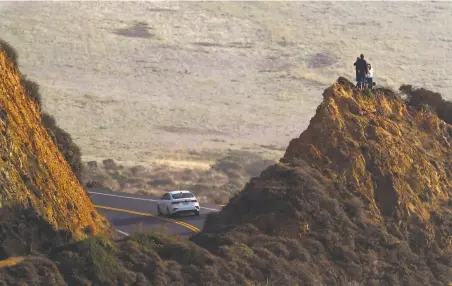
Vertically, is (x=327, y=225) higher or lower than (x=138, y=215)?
higher

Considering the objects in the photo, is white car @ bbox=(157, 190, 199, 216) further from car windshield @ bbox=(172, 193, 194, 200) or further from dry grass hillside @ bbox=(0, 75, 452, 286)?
dry grass hillside @ bbox=(0, 75, 452, 286)

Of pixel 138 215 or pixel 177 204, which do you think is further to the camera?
pixel 138 215

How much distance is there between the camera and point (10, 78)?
24469 mm

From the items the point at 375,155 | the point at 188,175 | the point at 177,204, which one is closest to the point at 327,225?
the point at 375,155

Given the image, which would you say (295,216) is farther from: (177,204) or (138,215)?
(138,215)

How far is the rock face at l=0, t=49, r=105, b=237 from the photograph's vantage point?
72.5 feet

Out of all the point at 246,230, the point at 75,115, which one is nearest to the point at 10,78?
the point at 246,230

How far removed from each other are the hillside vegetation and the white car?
12.0 m

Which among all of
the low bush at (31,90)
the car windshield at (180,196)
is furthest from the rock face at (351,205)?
the car windshield at (180,196)

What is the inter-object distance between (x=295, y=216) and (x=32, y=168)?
17.0 feet

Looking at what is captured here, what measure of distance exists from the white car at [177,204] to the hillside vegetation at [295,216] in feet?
39.3

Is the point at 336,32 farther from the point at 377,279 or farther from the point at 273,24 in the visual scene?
the point at 377,279

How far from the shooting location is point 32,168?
2314 centimetres

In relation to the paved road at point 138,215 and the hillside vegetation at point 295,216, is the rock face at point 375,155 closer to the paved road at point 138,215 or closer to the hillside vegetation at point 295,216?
the hillside vegetation at point 295,216
